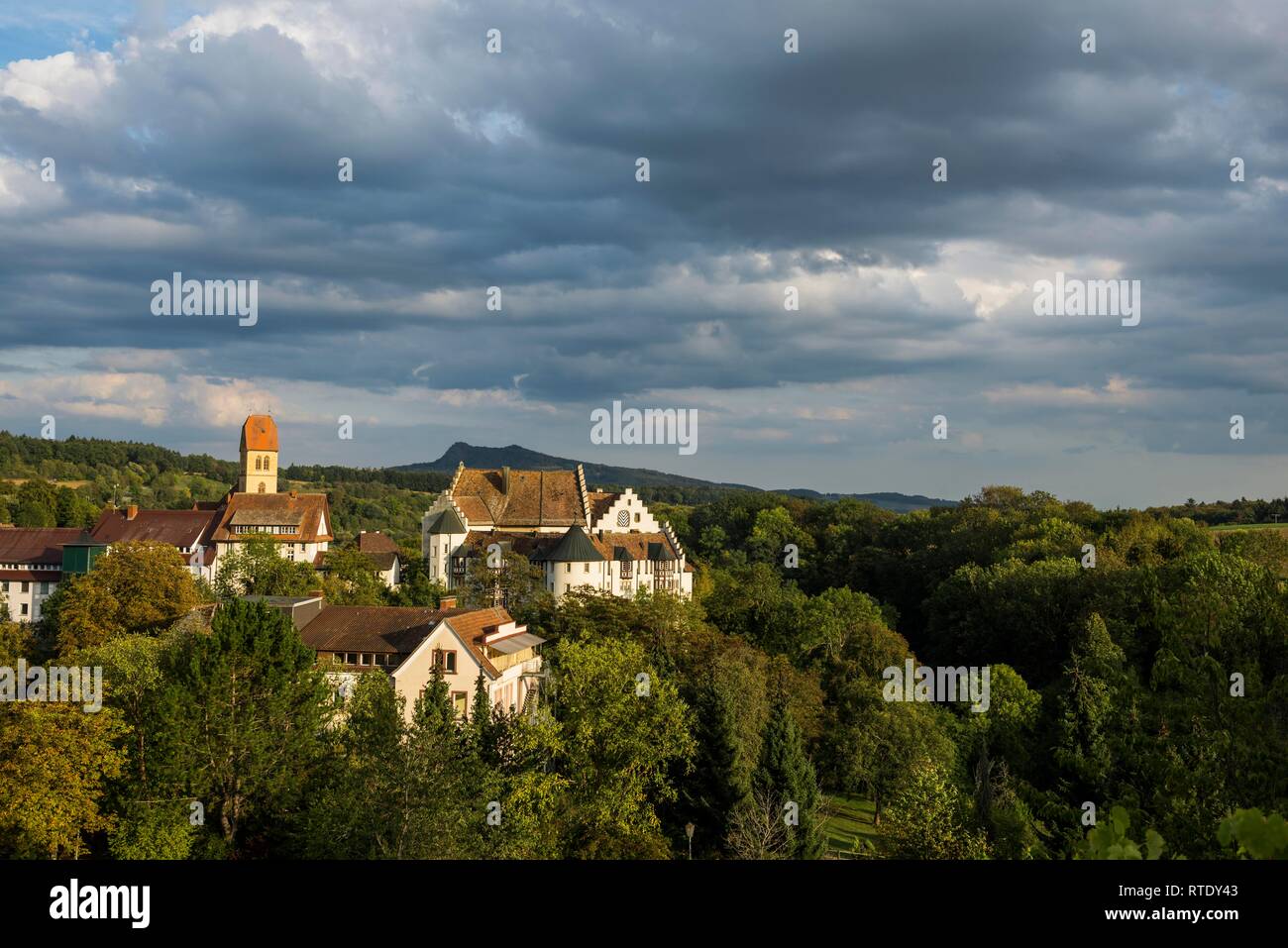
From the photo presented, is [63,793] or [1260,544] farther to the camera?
[1260,544]

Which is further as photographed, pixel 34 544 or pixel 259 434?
pixel 259 434

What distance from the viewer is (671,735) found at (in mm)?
42906

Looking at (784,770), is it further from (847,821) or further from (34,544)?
(34,544)

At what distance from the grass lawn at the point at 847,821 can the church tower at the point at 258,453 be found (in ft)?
280

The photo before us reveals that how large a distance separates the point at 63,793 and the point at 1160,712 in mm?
31495

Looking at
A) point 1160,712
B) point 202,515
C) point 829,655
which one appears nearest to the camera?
point 1160,712

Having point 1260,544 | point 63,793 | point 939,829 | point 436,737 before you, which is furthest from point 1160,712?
point 1260,544

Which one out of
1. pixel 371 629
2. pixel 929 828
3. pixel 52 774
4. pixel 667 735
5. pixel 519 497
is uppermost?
pixel 519 497

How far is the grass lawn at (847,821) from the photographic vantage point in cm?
4822

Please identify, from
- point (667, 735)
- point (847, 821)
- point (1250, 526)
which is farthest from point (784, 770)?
point (1250, 526)

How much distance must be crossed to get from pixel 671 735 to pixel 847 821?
1472 centimetres

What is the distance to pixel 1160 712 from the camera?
2578 centimetres
